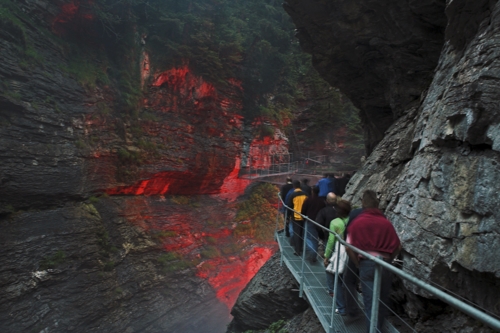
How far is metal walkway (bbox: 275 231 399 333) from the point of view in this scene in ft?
11.6

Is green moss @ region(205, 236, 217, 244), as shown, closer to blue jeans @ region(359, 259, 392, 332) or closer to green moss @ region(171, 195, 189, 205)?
green moss @ region(171, 195, 189, 205)

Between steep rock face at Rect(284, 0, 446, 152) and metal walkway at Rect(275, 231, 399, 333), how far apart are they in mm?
5128

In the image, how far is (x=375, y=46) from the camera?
8273mm

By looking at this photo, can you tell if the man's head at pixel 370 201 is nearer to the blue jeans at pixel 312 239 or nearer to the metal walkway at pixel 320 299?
the metal walkway at pixel 320 299

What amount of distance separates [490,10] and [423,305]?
4067 millimetres

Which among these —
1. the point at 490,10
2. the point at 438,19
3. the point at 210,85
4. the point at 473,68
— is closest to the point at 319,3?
the point at 438,19

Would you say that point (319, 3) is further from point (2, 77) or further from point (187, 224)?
point (187, 224)

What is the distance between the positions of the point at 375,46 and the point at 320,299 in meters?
6.96

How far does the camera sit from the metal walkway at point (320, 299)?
353 cm

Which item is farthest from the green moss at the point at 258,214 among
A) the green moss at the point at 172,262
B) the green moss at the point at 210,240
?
the green moss at the point at 172,262

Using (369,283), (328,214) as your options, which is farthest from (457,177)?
(328,214)

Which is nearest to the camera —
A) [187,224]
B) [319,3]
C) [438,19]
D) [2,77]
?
[438,19]

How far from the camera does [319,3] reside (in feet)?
28.1

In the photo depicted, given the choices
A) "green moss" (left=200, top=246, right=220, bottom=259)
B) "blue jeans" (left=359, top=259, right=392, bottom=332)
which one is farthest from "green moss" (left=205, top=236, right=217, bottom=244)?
"blue jeans" (left=359, top=259, right=392, bottom=332)
